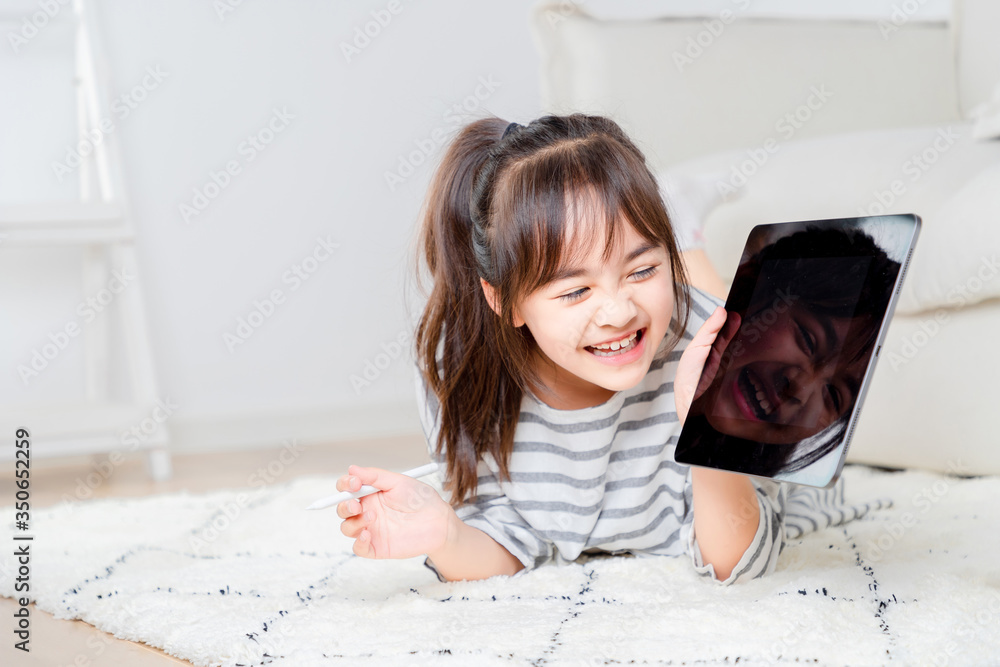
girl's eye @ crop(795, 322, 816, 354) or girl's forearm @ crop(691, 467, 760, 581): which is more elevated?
girl's eye @ crop(795, 322, 816, 354)

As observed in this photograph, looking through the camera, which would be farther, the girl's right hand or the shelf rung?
the shelf rung

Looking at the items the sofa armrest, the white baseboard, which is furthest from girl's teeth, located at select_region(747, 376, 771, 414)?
the white baseboard

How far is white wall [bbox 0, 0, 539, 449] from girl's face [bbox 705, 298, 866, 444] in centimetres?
114

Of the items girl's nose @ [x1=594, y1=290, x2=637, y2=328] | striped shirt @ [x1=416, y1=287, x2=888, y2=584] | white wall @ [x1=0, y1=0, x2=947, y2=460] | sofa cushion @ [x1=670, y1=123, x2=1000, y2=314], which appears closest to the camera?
girl's nose @ [x1=594, y1=290, x2=637, y2=328]

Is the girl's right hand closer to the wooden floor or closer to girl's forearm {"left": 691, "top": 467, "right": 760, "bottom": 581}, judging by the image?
girl's forearm {"left": 691, "top": 467, "right": 760, "bottom": 581}

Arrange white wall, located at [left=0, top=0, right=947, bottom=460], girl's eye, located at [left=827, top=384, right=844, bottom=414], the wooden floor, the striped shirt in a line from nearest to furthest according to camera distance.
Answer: girl's eye, located at [left=827, top=384, right=844, bottom=414] → the striped shirt → the wooden floor → white wall, located at [left=0, top=0, right=947, bottom=460]

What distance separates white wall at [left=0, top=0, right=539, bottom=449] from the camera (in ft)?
5.32

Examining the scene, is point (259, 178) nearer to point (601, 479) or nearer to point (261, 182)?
point (261, 182)

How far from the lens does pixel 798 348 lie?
523mm

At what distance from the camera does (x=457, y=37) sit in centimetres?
183

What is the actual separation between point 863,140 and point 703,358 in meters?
0.61

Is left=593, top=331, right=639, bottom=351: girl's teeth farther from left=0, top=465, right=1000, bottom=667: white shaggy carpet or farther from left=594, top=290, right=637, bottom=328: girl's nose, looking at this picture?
left=0, top=465, right=1000, bottom=667: white shaggy carpet

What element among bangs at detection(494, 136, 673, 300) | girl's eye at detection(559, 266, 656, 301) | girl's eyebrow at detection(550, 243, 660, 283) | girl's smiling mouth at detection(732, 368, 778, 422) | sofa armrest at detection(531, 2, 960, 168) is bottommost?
girl's smiling mouth at detection(732, 368, 778, 422)

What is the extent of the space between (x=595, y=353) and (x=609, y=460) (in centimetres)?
16
